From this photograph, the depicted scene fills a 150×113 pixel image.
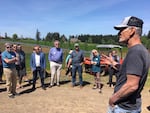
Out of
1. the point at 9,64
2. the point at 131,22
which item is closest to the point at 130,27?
the point at 131,22

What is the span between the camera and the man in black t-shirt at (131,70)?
2566mm

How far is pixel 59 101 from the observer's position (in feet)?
28.6

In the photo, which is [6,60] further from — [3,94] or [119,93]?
[119,93]

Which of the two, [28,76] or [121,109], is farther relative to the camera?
[28,76]

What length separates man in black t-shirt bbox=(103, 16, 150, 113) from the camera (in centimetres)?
257

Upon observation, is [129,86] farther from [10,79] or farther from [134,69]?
[10,79]

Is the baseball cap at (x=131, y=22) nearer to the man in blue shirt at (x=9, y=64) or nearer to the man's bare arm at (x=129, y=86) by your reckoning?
the man's bare arm at (x=129, y=86)

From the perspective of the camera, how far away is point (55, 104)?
8320mm

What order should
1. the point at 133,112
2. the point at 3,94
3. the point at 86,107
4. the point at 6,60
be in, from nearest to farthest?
1. the point at 133,112
2. the point at 86,107
3. the point at 6,60
4. the point at 3,94

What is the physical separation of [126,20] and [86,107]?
18.2 feet

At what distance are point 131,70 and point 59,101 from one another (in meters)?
6.37

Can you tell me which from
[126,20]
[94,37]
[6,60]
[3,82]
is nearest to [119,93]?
[126,20]

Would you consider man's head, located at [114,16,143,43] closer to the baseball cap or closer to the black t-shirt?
the baseball cap

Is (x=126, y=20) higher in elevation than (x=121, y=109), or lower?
higher
